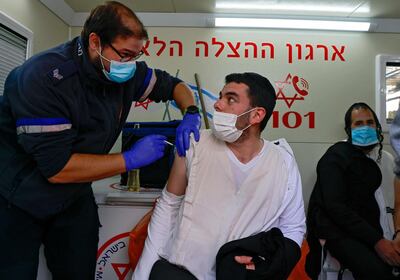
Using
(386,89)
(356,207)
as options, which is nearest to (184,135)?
(356,207)

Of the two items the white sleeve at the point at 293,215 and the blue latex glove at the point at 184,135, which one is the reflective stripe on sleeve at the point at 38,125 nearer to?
the blue latex glove at the point at 184,135

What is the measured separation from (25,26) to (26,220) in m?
1.84

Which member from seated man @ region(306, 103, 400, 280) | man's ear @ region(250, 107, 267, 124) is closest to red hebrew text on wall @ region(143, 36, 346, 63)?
seated man @ region(306, 103, 400, 280)

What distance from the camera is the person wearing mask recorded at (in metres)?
Result: 1.15

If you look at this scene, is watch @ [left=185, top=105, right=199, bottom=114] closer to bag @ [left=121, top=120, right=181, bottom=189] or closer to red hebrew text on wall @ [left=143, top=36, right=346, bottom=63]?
bag @ [left=121, top=120, right=181, bottom=189]

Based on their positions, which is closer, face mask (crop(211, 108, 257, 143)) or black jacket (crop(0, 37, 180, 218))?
black jacket (crop(0, 37, 180, 218))

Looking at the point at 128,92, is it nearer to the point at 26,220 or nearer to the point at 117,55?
the point at 117,55

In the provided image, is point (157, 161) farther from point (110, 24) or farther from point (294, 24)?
point (294, 24)

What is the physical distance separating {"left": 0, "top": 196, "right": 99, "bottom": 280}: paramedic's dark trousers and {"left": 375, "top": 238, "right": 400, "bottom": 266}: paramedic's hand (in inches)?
58.4

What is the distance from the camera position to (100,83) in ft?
4.42

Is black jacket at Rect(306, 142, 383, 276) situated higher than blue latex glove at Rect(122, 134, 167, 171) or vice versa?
blue latex glove at Rect(122, 134, 167, 171)

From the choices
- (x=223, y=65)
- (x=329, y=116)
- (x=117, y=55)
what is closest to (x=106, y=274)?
(x=117, y=55)

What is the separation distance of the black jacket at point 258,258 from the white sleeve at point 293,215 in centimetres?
11

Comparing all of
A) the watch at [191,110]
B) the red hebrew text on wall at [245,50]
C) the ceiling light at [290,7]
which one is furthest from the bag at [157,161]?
the ceiling light at [290,7]
